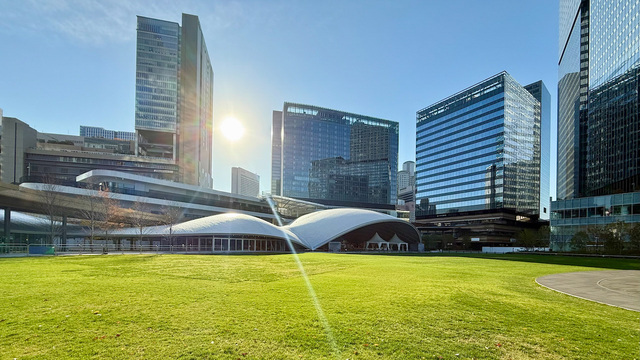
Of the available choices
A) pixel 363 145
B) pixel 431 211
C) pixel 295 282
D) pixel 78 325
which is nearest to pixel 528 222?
pixel 431 211

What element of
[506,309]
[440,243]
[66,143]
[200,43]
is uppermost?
[200,43]

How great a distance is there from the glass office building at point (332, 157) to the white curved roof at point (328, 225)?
101 metres

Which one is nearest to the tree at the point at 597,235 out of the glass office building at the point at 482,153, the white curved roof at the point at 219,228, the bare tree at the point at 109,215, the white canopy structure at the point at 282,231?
the white canopy structure at the point at 282,231

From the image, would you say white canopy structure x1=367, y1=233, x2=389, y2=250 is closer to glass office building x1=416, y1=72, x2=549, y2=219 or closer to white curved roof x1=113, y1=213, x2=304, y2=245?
white curved roof x1=113, y1=213, x2=304, y2=245

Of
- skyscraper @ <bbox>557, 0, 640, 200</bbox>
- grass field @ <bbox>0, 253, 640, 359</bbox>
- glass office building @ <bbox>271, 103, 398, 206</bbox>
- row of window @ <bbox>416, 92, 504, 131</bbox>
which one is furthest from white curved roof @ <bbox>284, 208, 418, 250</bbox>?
glass office building @ <bbox>271, 103, 398, 206</bbox>

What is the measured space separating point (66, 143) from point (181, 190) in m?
61.5

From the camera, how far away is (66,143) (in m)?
112

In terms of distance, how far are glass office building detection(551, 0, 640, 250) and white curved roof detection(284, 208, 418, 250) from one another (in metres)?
35.7

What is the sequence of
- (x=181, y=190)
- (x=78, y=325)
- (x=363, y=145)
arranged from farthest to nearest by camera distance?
(x=363, y=145)
(x=181, y=190)
(x=78, y=325)

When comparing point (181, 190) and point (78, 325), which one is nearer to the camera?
point (78, 325)

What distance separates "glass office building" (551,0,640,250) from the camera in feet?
213

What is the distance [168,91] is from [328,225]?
310 ft

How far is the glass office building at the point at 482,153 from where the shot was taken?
120750mm

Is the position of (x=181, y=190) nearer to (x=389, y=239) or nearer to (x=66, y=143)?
→ (x=389, y=239)
